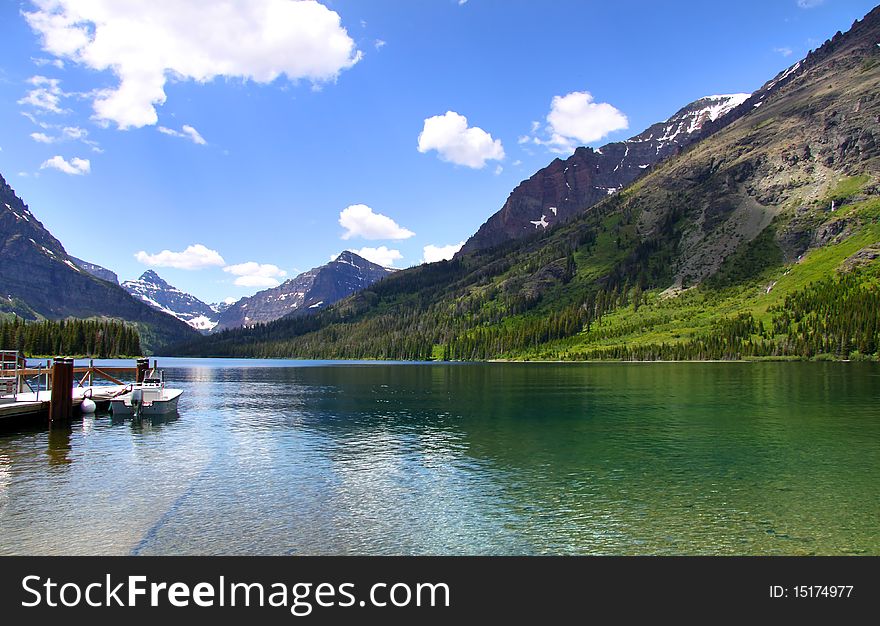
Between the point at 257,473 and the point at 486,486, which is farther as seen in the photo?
the point at 257,473

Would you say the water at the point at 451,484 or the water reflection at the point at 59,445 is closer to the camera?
the water at the point at 451,484

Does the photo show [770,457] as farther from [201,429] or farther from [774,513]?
[201,429]

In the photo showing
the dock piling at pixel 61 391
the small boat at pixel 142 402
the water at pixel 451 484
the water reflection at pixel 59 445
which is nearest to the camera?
the water at pixel 451 484

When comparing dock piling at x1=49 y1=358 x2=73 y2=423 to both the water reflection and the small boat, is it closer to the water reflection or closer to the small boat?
the water reflection

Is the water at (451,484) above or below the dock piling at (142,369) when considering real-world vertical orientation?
below

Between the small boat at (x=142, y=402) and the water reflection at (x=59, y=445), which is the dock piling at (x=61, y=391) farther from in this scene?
the small boat at (x=142, y=402)

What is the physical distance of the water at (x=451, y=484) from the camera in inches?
1010

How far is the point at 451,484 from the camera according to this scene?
3634cm

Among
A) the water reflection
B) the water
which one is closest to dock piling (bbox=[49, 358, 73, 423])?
the water

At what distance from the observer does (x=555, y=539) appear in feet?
84.3

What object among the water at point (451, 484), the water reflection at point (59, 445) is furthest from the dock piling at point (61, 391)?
the water reflection at point (59, 445)

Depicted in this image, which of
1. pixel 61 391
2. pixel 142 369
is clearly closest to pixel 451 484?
pixel 61 391
